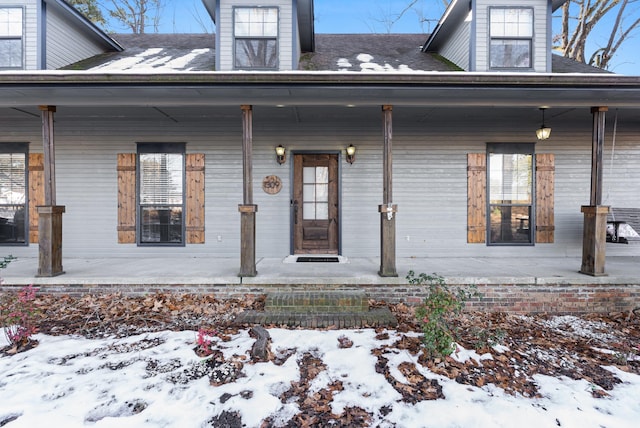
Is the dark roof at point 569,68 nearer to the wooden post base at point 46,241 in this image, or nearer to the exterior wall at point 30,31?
the wooden post base at point 46,241

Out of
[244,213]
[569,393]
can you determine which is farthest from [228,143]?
[569,393]

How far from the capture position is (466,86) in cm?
422

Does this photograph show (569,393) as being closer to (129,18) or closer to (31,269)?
(31,269)

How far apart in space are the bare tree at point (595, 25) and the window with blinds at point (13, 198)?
15.6 metres

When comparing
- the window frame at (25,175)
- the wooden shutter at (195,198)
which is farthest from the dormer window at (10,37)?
the wooden shutter at (195,198)

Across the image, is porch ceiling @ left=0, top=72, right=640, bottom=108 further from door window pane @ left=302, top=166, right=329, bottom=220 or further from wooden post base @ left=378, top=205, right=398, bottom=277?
door window pane @ left=302, top=166, right=329, bottom=220

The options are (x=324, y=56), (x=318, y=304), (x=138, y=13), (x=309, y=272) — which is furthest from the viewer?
(x=138, y=13)

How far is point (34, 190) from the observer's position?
19.0 feet

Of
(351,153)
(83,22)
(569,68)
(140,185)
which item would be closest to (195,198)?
(140,185)

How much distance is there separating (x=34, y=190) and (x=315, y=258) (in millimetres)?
5369

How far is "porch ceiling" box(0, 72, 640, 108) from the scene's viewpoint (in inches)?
162

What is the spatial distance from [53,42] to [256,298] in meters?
→ 5.87

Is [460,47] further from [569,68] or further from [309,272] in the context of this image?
[309,272]

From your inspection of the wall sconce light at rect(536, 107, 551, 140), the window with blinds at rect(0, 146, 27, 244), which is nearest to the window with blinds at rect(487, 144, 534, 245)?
the wall sconce light at rect(536, 107, 551, 140)
